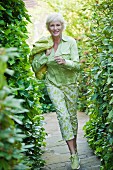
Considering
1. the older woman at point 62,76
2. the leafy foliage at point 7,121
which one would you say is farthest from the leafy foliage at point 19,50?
the leafy foliage at point 7,121

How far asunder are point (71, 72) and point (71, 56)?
203mm

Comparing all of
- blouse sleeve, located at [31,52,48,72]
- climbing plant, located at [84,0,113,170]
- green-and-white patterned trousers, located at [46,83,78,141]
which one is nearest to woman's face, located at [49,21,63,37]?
blouse sleeve, located at [31,52,48,72]

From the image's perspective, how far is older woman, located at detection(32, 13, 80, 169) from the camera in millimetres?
4895

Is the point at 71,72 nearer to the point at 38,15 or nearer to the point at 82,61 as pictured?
the point at 82,61

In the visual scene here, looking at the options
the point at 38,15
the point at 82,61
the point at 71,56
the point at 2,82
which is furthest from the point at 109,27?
the point at 38,15

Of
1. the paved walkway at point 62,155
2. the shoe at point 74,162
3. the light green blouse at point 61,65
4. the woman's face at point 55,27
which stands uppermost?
the woman's face at point 55,27

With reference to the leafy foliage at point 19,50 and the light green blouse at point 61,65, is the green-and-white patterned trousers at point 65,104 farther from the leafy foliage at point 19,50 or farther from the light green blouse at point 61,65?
the leafy foliage at point 19,50

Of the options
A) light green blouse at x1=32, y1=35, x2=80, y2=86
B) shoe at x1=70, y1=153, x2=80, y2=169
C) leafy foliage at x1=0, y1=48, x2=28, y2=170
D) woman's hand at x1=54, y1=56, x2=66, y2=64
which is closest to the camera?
leafy foliage at x1=0, y1=48, x2=28, y2=170

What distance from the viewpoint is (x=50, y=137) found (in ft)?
23.1

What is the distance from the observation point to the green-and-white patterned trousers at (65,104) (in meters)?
4.90

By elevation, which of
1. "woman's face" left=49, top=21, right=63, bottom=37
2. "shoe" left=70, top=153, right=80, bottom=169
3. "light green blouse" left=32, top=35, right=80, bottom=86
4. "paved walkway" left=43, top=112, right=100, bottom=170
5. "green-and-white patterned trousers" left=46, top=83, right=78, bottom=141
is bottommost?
"paved walkway" left=43, top=112, right=100, bottom=170

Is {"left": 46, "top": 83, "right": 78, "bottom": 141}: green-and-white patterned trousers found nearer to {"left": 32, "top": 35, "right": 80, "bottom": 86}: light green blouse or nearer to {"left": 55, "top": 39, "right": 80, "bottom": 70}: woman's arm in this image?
{"left": 32, "top": 35, "right": 80, "bottom": 86}: light green blouse

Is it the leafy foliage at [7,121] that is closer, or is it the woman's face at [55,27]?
the leafy foliage at [7,121]

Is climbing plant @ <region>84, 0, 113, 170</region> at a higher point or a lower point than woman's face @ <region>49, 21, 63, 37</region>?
lower
